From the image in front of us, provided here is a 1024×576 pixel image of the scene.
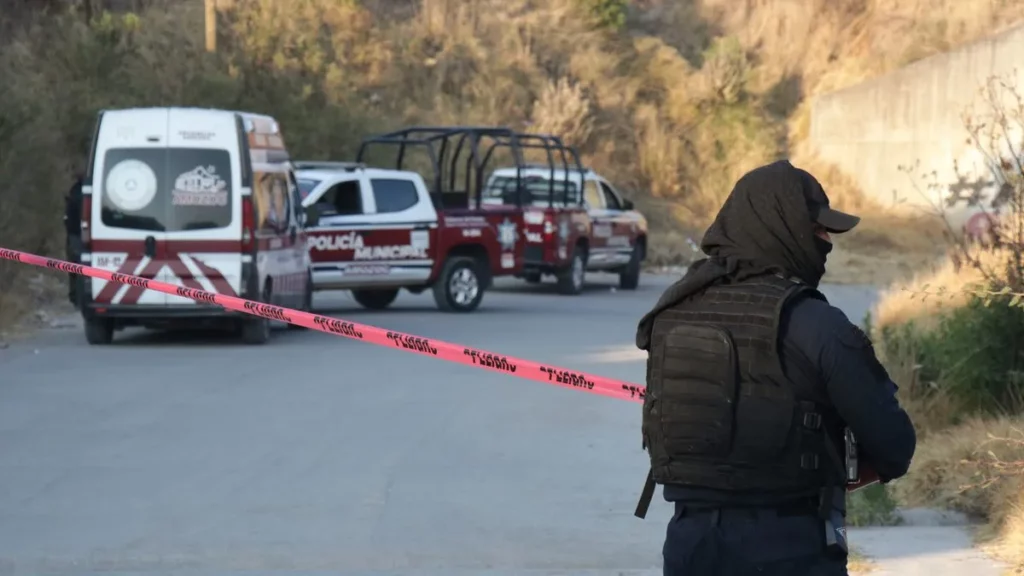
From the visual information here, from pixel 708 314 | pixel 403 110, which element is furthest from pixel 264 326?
pixel 403 110

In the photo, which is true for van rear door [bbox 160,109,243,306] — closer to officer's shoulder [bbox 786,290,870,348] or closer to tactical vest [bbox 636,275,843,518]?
tactical vest [bbox 636,275,843,518]

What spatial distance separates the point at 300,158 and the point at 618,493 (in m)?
22.6

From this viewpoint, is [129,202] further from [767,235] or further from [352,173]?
[767,235]

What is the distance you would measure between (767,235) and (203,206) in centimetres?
1265

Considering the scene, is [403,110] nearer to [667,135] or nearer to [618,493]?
[667,135]

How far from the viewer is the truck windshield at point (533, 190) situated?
86.1 ft

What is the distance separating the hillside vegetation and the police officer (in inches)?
888

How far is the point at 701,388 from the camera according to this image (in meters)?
3.85

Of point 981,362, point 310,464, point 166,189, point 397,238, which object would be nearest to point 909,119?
point 397,238

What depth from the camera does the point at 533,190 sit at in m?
27.1

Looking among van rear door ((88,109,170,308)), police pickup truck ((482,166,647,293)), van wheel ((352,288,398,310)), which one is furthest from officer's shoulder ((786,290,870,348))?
police pickup truck ((482,166,647,293))

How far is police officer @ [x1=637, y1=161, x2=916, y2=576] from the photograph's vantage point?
3775 mm

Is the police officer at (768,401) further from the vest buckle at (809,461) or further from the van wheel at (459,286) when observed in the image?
the van wheel at (459,286)

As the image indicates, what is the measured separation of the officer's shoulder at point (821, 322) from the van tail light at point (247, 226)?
41.2ft
